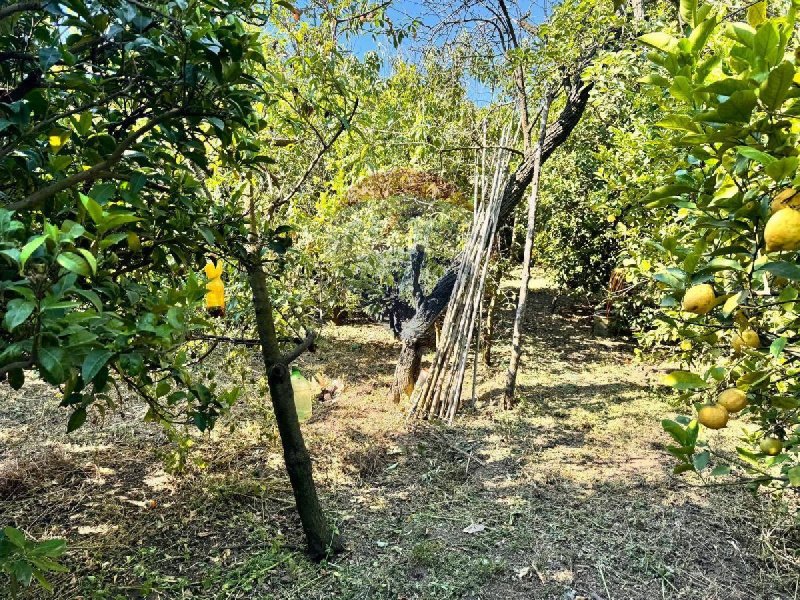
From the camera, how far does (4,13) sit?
2.87 ft

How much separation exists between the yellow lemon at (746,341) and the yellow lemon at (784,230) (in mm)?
350

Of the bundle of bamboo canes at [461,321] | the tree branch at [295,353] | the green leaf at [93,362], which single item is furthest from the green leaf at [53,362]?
the bundle of bamboo canes at [461,321]

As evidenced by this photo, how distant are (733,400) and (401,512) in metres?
1.87

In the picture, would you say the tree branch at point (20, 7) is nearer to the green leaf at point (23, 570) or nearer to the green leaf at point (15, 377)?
the green leaf at point (15, 377)

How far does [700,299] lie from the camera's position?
888 millimetres

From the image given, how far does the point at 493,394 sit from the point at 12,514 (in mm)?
3189

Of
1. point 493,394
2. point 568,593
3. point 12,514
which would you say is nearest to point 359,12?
point 568,593

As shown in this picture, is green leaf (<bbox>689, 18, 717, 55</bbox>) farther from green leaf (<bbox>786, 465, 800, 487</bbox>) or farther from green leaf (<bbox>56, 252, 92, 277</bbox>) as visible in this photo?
green leaf (<bbox>56, 252, 92, 277</bbox>)

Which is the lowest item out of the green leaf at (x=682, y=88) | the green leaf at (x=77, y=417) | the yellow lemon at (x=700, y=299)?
the green leaf at (x=77, y=417)

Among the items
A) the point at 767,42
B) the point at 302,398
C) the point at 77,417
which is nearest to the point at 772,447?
the point at 767,42

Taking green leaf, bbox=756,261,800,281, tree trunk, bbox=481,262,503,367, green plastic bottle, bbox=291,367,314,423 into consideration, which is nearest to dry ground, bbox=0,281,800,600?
green plastic bottle, bbox=291,367,314,423

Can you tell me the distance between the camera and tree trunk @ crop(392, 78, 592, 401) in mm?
4090

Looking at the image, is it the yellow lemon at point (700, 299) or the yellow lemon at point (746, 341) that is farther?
the yellow lemon at point (746, 341)

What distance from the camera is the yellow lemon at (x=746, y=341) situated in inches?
39.6
